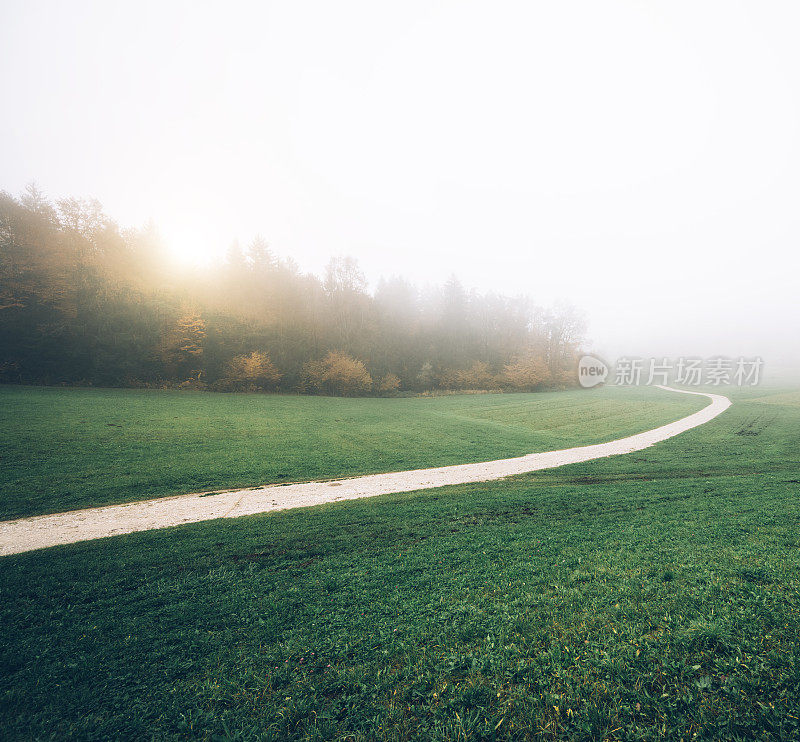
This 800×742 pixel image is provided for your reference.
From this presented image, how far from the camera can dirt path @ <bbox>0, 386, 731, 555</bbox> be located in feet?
31.1

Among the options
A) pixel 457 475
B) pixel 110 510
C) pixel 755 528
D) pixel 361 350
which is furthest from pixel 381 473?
pixel 361 350

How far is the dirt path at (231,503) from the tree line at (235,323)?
33.1 meters

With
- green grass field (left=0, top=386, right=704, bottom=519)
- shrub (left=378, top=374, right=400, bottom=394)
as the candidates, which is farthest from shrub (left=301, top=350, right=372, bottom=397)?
green grass field (left=0, top=386, right=704, bottom=519)

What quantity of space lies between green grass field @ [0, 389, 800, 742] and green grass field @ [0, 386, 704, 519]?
5.73 metres

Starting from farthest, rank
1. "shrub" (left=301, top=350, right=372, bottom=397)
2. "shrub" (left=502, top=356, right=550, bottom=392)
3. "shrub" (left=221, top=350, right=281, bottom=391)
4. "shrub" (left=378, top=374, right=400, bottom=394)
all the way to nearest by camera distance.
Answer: "shrub" (left=502, top=356, right=550, bottom=392), "shrub" (left=378, top=374, right=400, bottom=394), "shrub" (left=301, top=350, right=372, bottom=397), "shrub" (left=221, top=350, right=281, bottom=391)

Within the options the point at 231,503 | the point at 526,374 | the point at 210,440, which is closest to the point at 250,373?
the point at 210,440

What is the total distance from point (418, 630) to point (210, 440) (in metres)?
19.3

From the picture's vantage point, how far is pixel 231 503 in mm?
12062

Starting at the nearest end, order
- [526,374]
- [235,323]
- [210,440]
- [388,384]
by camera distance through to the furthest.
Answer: [210,440] → [235,323] → [388,384] → [526,374]

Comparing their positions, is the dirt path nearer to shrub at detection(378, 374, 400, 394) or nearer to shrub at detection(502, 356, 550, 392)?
shrub at detection(378, 374, 400, 394)

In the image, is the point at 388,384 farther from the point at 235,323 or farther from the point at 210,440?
the point at 210,440

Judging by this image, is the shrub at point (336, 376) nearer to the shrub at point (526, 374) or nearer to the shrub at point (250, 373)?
the shrub at point (250, 373)

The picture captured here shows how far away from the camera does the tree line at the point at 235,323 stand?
33.1 m

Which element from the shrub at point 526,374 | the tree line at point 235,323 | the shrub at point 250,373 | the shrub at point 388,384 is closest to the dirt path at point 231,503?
the tree line at point 235,323
